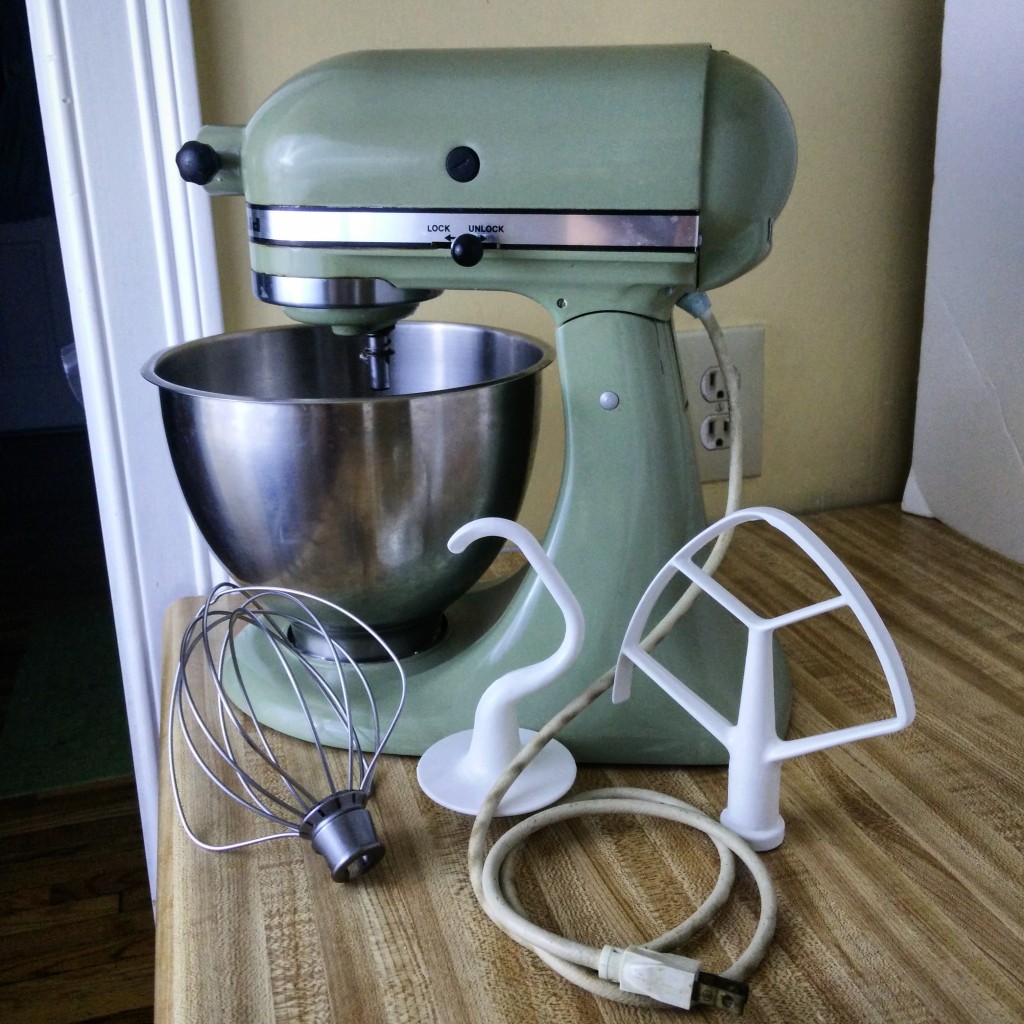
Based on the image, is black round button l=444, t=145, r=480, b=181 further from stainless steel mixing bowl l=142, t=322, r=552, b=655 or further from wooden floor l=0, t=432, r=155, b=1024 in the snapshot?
wooden floor l=0, t=432, r=155, b=1024

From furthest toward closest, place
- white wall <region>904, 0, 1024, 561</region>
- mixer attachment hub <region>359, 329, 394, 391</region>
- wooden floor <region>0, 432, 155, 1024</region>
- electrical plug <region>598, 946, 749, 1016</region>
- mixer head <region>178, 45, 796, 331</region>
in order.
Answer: wooden floor <region>0, 432, 155, 1024</region>, white wall <region>904, 0, 1024, 561</region>, mixer attachment hub <region>359, 329, 394, 391</region>, mixer head <region>178, 45, 796, 331</region>, electrical plug <region>598, 946, 749, 1016</region>

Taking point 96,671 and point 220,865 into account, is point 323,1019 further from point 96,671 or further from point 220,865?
point 96,671

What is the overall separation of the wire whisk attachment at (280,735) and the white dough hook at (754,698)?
0.42ft

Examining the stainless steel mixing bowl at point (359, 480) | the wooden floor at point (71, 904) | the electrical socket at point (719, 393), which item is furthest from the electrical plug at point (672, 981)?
the wooden floor at point (71, 904)

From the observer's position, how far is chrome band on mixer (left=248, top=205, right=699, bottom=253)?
Answer: 51 centimetres

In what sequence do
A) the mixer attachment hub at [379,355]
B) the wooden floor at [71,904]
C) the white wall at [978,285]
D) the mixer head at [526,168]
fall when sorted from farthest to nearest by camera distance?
the wooden floor at [71,904]
the white wall at [978,285]
the mixer attachment hub at [379,355]
the mixer head at [526,168]

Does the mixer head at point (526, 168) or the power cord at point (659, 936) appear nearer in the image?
the power cord at point (659, 936)

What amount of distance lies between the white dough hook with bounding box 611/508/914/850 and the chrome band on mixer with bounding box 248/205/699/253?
0.46 ft

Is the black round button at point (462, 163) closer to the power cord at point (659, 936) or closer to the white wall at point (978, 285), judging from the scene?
the power cord at point (659, 936)

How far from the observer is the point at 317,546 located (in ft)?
1.80

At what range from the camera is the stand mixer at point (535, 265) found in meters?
0.51

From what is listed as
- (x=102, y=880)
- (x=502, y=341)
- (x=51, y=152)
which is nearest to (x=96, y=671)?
(x=102, y=880)

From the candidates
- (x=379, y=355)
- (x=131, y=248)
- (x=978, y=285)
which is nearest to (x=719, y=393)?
(x=978, y=285)

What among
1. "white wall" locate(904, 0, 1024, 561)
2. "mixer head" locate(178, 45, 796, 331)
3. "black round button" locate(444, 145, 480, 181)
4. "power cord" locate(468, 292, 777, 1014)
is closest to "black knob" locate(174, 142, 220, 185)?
"mixer head" locate(178, 45, 796, 331)
